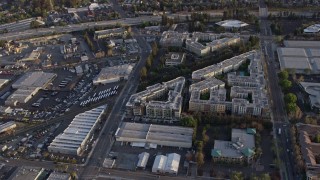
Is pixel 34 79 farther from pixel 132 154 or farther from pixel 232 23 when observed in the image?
pixel 232 23

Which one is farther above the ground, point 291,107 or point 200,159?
point 291,107

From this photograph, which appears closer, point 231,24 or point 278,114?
point 278,114

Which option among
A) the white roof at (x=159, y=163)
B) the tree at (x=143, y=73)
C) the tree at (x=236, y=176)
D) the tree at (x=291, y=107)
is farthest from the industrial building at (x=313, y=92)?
the tree at (x=143, y=73)

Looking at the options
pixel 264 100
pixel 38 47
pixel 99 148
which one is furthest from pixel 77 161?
pixel 38 47

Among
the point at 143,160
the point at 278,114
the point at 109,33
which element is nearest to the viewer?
the point at 143,160

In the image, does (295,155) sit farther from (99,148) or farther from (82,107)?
(82,107)

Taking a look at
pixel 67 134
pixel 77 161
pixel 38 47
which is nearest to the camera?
pixel 77 161

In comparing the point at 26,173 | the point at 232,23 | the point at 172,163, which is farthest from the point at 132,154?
the point at 232,23

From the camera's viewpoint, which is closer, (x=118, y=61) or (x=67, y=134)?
(x=67, y=134)
